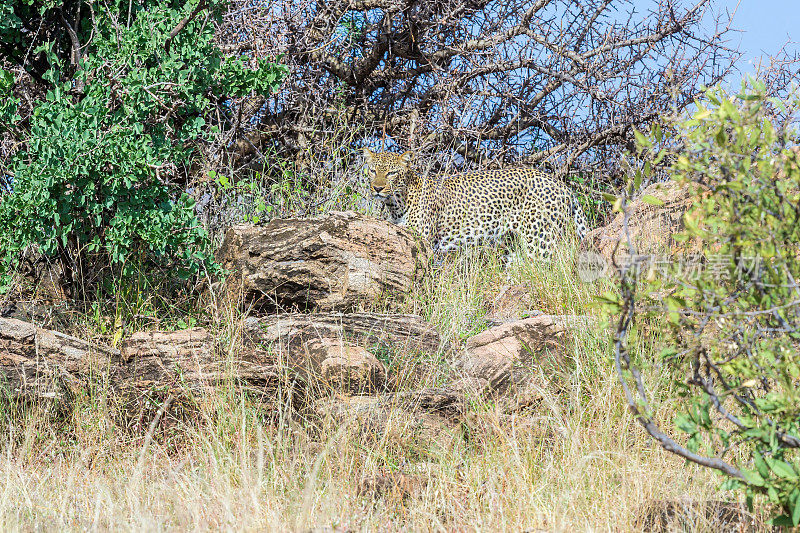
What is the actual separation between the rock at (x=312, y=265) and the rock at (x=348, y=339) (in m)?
0.47

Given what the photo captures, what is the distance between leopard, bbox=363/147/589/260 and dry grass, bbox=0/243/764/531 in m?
3.03

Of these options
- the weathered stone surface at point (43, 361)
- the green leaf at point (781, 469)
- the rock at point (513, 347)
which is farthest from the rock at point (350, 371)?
the green leaf at point (781, 469)

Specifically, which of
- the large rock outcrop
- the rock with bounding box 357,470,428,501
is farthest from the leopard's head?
the rock with bounding box 357,470,428,501

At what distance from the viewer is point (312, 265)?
6.11 m

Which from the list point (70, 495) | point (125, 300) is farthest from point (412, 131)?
point (70, 495)

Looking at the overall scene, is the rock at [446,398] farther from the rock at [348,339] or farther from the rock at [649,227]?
the rock at [649,227]

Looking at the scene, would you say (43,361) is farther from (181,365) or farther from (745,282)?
(745,282)

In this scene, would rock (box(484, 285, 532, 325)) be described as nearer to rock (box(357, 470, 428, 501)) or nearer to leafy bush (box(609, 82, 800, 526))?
rock (box(357, 470, 428, 501))

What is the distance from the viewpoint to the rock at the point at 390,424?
4.43 metres

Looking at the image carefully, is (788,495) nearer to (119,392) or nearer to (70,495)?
(70,495)

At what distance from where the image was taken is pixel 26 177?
213 inches

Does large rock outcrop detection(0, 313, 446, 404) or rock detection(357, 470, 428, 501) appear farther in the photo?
large rock outcrop detection(0, 313, 446, 404)

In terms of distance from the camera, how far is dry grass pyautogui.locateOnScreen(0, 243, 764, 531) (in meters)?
3.54

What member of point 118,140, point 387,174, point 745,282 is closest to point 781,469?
point 745,282
